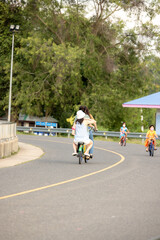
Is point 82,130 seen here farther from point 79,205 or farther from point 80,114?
point 79,205

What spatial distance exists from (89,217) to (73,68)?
37.2 meters

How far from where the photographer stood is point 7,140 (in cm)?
1905

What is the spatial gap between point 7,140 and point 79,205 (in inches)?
441

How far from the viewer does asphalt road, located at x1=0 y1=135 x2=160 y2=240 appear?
631 centimetres

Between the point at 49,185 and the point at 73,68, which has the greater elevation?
the point at 73,68

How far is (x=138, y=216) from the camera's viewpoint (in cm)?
743

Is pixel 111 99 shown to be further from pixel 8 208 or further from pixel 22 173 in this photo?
pixel 8 208

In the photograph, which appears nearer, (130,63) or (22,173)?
(22,173)

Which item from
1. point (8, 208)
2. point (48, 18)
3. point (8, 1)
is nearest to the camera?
point (8, 208)

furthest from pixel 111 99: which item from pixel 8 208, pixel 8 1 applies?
pixel 8 208

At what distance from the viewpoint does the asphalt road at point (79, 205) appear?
6.31m

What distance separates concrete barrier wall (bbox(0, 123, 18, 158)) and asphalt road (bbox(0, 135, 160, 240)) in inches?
169

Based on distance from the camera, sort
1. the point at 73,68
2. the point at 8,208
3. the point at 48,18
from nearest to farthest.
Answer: the point at 8,208
the point at 73,68
the point at 48,18

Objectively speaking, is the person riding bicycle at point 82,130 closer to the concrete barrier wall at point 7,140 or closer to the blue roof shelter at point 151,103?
the concrete barrier wall at point 7,140
